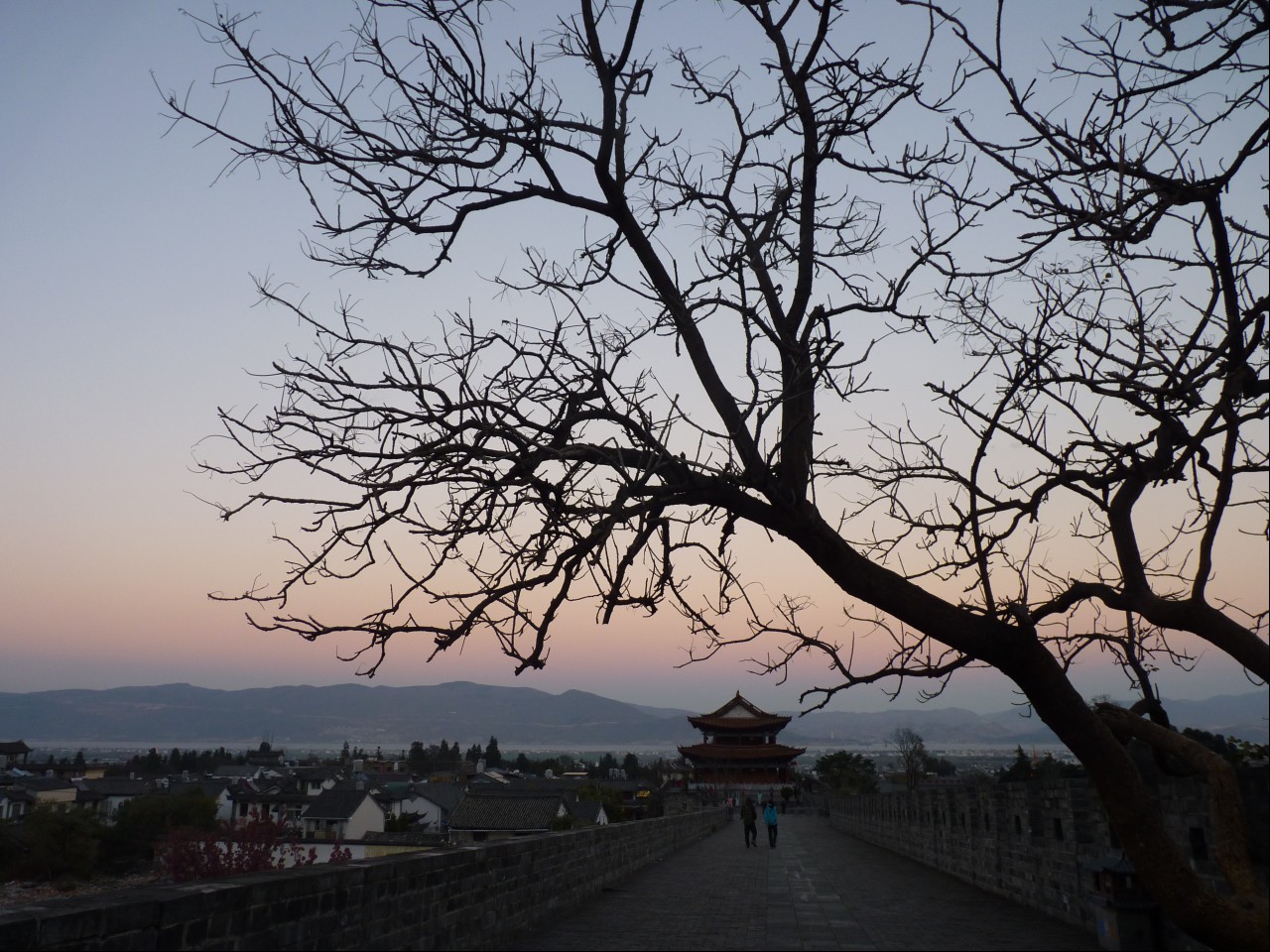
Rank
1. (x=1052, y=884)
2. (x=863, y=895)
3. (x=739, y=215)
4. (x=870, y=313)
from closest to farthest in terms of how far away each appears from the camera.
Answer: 1. (x=870, y=313)
2. (x=739, y=215)
3. (x=1052, y=884)
4. (x=863, y=895)

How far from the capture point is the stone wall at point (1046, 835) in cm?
607

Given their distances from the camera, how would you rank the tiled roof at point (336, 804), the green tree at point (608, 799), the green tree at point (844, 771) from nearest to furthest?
the green tree at point (608, 799) < the tiled roof at point (336, 804) < the green tree at point (844, 771)

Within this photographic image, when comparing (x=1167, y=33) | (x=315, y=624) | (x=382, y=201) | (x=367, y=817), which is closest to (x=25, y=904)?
(x=315, y=624)

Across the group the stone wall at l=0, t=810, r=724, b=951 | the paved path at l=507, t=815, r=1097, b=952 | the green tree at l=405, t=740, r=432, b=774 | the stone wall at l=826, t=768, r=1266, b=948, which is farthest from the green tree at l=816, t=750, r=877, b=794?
the green tree at l=405, t=740, r=432, b=774

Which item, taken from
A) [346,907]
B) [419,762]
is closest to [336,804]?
[346,907]

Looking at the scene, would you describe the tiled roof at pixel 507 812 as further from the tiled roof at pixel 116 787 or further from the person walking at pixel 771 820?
the tiled roof at pixel 116 787

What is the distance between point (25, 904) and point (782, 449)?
416cm

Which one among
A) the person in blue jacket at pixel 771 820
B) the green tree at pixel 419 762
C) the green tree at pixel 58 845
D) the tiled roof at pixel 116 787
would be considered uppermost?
the green tree at pixel 419 762

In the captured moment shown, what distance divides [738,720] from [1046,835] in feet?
170

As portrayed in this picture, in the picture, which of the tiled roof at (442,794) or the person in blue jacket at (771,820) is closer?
the person in blue jacket at (771,820)

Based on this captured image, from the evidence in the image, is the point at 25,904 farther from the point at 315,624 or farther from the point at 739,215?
the point at 739,215

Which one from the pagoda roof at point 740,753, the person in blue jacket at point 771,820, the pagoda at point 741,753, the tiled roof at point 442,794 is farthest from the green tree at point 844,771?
the person in blue jacket at point 771,820

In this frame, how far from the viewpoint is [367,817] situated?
6562 centimetres

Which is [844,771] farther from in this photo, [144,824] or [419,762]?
[419,762]
